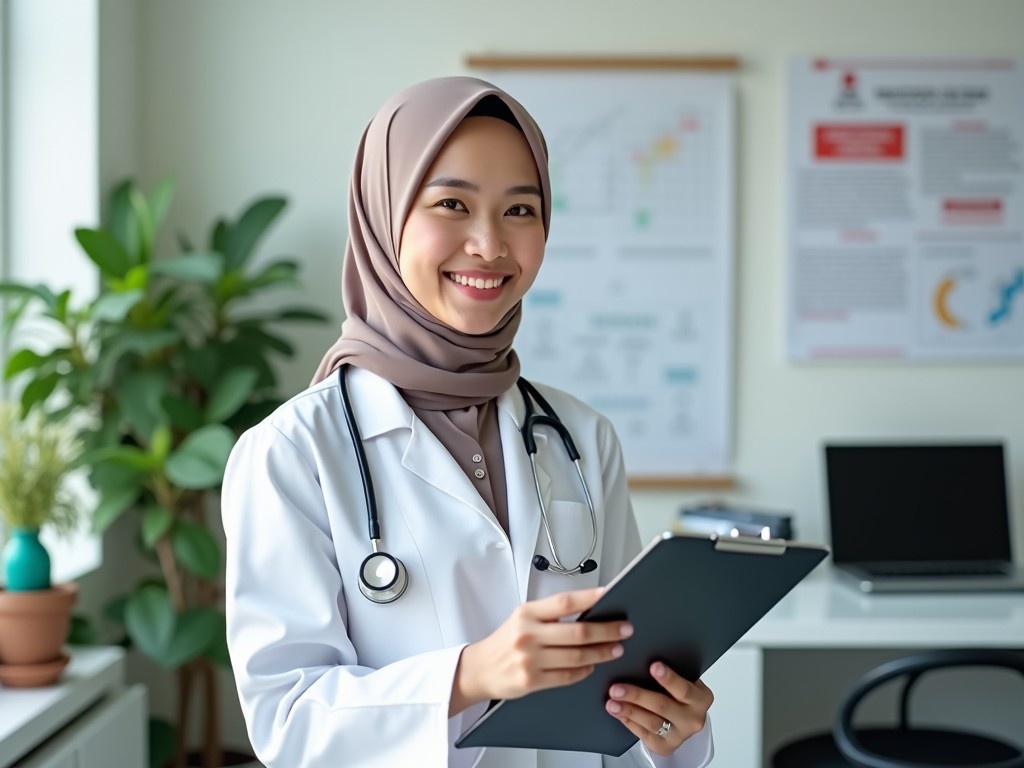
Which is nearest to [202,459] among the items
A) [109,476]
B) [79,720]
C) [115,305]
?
[109,476]

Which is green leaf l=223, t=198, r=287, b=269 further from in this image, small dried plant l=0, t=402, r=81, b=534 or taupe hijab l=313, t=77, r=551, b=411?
taupe hijab l=313, t=77, r=551, b=411

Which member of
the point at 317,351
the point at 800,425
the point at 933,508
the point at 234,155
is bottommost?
the point at 933,508

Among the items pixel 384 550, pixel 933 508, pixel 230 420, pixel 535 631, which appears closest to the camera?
pixel 535 631

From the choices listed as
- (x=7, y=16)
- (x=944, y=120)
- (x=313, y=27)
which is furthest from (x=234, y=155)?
(x=944, y=120)

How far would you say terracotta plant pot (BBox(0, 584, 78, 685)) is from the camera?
2.05m

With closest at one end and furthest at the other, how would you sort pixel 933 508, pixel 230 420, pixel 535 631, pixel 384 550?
1. pixel 535 631
2. pixel 384 550
3. pixel 230 420
4. pixel 933 508

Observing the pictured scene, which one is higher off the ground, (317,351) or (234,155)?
(234,155)

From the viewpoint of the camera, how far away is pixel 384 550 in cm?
119

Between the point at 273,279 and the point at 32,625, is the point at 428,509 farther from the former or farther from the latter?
the point at 273,279

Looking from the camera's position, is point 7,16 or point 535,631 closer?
point 535,631

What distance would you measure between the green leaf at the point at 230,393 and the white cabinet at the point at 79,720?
1.80 feet

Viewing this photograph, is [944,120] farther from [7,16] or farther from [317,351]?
[7,16]

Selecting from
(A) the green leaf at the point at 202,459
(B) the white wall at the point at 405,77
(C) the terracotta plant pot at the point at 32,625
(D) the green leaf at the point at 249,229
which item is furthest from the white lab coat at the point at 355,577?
(B) the white wall at the point at 405,77

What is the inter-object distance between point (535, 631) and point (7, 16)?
237 centimetres
